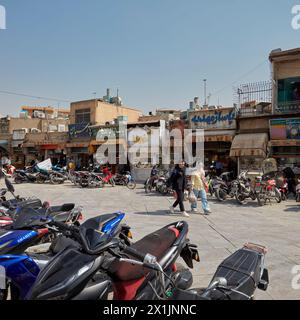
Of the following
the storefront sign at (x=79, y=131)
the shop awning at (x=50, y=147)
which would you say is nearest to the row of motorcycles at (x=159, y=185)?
the storefront sign at (x=79, y=131)

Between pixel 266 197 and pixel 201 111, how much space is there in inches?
356

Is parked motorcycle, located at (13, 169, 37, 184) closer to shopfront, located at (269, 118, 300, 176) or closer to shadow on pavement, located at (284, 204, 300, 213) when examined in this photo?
shopfront, located at (269, 118, 300, 176)

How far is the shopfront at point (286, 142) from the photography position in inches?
576

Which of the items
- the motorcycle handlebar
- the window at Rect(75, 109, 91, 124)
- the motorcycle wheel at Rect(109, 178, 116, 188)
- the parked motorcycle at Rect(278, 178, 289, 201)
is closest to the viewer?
the motorcycle handlebar

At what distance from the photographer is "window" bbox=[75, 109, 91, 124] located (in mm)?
27800

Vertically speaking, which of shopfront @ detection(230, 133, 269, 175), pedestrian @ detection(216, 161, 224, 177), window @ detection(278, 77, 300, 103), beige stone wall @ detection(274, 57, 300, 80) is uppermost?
beige stone wall @ detection(274, 57, 300, 80)

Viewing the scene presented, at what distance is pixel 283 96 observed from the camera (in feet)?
51.9

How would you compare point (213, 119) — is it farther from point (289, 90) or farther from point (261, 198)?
point (261, 198)

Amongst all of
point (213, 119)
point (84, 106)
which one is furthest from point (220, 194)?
point (84, 106)

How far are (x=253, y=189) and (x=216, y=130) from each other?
7.62 meters

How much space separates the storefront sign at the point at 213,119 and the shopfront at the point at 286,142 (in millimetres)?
2570

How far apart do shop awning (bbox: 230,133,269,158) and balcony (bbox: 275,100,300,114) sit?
4.62 ft

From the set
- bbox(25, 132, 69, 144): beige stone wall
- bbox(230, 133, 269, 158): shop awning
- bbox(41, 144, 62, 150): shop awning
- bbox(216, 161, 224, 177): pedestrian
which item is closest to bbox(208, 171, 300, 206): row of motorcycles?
bbox(230, 133, 269, 158): shop awning

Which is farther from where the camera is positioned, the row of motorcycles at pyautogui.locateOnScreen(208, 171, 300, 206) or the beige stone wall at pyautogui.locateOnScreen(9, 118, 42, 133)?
the beige stone wall at pyautogui.locateOnScreen(9, 118, 42, 133)
